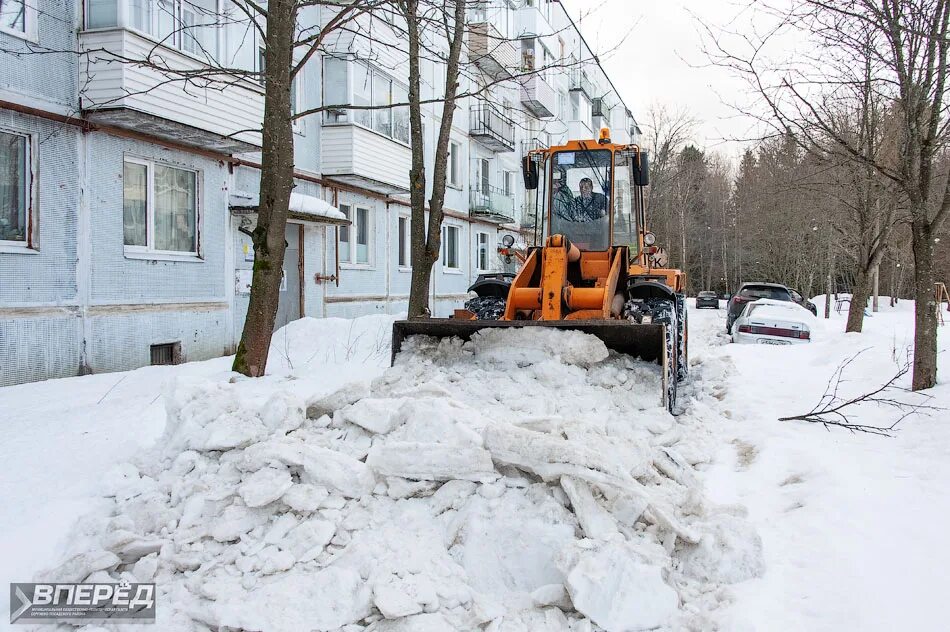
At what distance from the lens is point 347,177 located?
1495 centimetres

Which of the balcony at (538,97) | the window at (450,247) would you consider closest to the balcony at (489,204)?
the window at (450,247)

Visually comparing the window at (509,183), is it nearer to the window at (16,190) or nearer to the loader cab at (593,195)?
the loader cab at (593,195)

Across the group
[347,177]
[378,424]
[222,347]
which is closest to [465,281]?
[347,177]

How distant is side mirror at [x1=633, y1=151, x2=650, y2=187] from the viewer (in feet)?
26.4

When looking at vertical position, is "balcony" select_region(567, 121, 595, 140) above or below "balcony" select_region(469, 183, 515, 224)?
above

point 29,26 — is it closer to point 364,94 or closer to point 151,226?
point 151,226

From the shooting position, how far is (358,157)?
14.8 metres

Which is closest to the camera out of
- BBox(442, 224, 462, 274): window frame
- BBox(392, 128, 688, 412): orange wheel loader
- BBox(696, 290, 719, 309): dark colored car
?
BBox(392, 128, 688, 412): orange wheel loader

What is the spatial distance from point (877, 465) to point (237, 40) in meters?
12.0

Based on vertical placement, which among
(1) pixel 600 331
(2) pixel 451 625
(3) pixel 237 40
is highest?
(3) pixel 237 40

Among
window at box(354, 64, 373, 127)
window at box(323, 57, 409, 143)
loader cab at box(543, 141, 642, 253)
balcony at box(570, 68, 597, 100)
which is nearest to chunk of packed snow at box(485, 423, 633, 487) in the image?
loader cab at box(543, 141, 642, 253)

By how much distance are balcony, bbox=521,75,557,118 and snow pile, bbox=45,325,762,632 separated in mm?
24913

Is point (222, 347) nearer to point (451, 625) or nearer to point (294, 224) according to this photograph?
point (294, 224)

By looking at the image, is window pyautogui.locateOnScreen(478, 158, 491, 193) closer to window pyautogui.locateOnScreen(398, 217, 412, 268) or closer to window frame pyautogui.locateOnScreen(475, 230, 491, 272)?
window frame pyautogui.locateOnScreen(475, 230, 491, 272)
